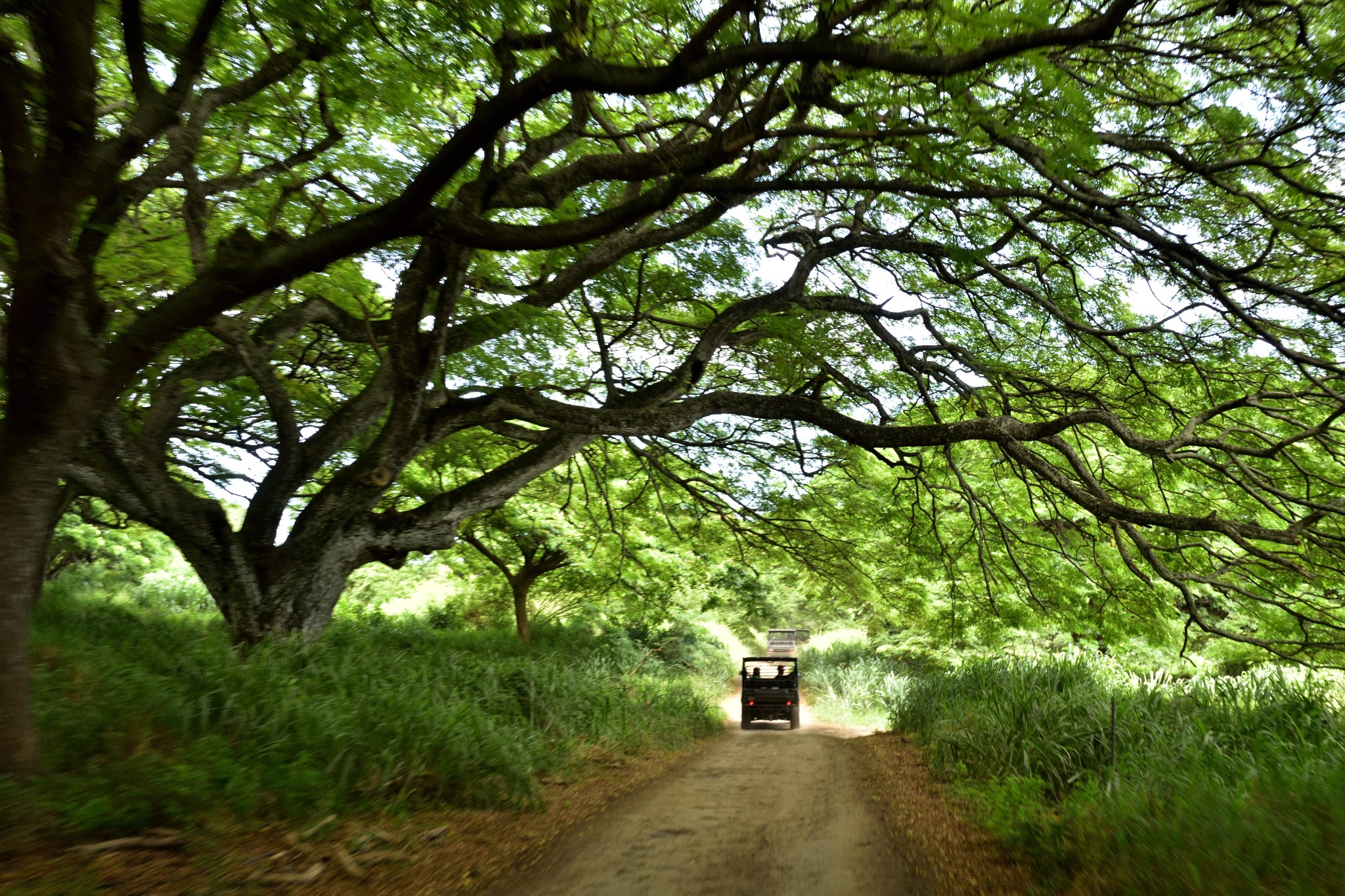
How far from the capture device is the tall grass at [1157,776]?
379 centimetres

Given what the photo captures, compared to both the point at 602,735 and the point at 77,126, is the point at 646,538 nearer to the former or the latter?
the point at 602,735

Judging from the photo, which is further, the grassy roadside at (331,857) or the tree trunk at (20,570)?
the tree trunk at (20,570)

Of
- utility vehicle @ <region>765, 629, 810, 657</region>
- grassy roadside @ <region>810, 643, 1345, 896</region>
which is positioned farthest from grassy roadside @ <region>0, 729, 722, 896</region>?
utility vehicle @ <region>765, 629, 810, 657</region>

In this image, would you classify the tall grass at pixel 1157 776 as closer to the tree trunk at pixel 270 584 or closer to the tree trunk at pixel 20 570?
the tree trunk at pixel 20 570

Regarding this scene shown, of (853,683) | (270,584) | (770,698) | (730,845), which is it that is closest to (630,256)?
(270,584)

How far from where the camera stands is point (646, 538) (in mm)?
16062

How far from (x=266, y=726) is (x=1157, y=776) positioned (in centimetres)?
647

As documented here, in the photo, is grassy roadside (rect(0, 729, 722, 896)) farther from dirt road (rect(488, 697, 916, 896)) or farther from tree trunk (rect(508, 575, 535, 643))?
tree trunk (rect(508, 575, 535, 643))

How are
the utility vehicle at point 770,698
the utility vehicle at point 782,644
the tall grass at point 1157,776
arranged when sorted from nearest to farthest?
the tall grass at point 1157,776 < the utility vehicle at point 770,698 < the utility vehicle at point 782,644

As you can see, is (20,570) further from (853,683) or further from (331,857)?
(853,683)

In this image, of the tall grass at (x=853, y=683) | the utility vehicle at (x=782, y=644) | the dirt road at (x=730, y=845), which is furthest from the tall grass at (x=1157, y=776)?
the utility vehicle at (x=782, y=644)

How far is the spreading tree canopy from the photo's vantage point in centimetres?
458

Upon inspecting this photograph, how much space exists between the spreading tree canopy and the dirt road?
3.59 metres

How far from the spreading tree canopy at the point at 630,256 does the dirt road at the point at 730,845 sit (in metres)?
3.59
